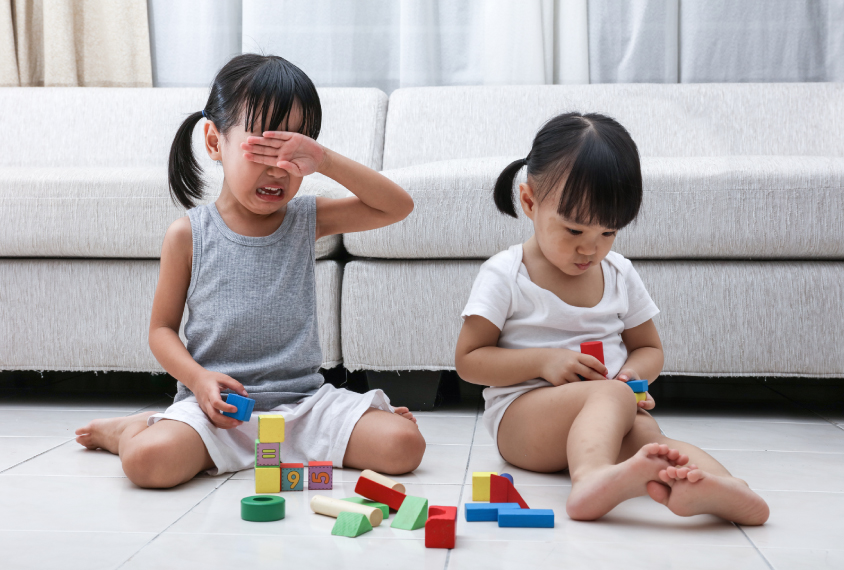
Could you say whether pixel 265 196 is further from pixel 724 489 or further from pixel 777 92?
pixel 777 92

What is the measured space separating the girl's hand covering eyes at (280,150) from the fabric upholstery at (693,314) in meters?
0.43

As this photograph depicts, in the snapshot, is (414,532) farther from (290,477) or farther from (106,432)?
(106,432)

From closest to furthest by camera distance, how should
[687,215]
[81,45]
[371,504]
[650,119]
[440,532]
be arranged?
[440,532], [371,504], [687,215], [650,119], [81,45]

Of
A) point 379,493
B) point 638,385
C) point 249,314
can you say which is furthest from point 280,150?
point 638,385

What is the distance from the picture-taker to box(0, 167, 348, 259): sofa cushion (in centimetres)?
142

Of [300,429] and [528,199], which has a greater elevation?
[528,199]

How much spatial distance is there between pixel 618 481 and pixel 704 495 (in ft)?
0.28

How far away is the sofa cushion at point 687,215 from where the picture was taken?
133cm

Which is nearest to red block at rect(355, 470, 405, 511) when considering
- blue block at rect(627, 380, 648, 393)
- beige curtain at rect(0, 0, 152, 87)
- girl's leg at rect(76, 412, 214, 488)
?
girl's leg at rect(76, 412, 214, 488)

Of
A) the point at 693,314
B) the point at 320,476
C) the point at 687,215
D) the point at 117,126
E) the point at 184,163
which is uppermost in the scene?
the point at 117,126

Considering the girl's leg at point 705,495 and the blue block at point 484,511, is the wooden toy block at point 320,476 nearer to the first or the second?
the blue block at point 484,511

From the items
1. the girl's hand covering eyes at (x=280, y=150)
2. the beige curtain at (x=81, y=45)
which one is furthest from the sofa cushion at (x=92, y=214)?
the beige curtain at (x=81, y=45)

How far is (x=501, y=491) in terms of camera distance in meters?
0.88

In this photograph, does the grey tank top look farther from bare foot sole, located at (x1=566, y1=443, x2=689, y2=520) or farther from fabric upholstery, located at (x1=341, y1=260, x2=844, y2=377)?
bare foot sole, located at (x1=566, y1=443, x2=689, y2=520)
